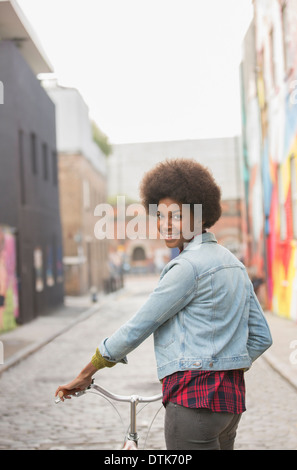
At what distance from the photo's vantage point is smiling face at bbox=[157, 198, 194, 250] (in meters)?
2.41

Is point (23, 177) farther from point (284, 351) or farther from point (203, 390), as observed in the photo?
point (203, 390)

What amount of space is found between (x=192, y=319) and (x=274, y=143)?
14.0 metres

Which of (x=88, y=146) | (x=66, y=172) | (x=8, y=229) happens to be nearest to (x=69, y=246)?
(x=66, y=172)

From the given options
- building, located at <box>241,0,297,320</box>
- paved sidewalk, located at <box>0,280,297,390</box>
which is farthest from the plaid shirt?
building, located at <box>241,0,297,320</box>

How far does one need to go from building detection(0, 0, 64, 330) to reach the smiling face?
12.5m

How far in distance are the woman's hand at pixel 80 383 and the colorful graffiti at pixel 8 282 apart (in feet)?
40.7

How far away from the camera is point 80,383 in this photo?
233 cm

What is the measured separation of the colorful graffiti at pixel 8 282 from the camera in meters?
14.6

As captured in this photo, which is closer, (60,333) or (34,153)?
(60,333)

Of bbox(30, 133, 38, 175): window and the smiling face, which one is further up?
bbox(30, 133, 38, 175): window

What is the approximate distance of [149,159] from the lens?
5619cm

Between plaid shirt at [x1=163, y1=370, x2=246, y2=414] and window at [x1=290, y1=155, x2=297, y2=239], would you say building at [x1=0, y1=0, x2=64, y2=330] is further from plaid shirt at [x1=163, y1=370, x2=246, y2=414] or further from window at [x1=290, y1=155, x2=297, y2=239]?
plaid shirt at [x1=163, y1=370, x2=246, y2=414]

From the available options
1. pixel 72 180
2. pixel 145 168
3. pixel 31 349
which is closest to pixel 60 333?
pixel 31 349

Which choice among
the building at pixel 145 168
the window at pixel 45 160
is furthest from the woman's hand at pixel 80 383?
the building at pixel 145 168
